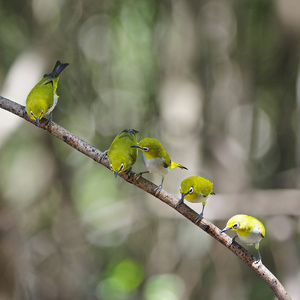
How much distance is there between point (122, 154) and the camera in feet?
6.56

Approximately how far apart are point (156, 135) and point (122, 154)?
16.1ft

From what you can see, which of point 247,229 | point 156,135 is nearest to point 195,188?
point 247,229

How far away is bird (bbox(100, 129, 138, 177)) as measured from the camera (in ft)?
6.37

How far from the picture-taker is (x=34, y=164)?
8781 millimetres

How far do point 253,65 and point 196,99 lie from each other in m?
1.43

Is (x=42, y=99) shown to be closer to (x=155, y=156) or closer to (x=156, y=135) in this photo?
(x=155, y=156)

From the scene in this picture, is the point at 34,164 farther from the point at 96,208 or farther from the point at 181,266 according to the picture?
the point at 181,266

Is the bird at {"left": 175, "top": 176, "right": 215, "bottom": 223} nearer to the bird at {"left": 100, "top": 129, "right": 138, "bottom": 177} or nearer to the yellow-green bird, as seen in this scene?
the bird at {"left": 100, "top": 129, "right": 138, "bottom": 177}

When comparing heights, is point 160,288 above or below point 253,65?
below

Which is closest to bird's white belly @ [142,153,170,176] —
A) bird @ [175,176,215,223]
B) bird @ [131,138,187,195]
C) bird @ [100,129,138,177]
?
bird @ [131,138,187,195]

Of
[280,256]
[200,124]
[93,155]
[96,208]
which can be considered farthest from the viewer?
[96,208]

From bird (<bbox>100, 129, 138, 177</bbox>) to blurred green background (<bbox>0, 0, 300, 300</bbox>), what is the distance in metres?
3.11

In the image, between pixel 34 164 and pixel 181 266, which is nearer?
pixel 181 266

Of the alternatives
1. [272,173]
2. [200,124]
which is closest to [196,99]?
[200,124]
